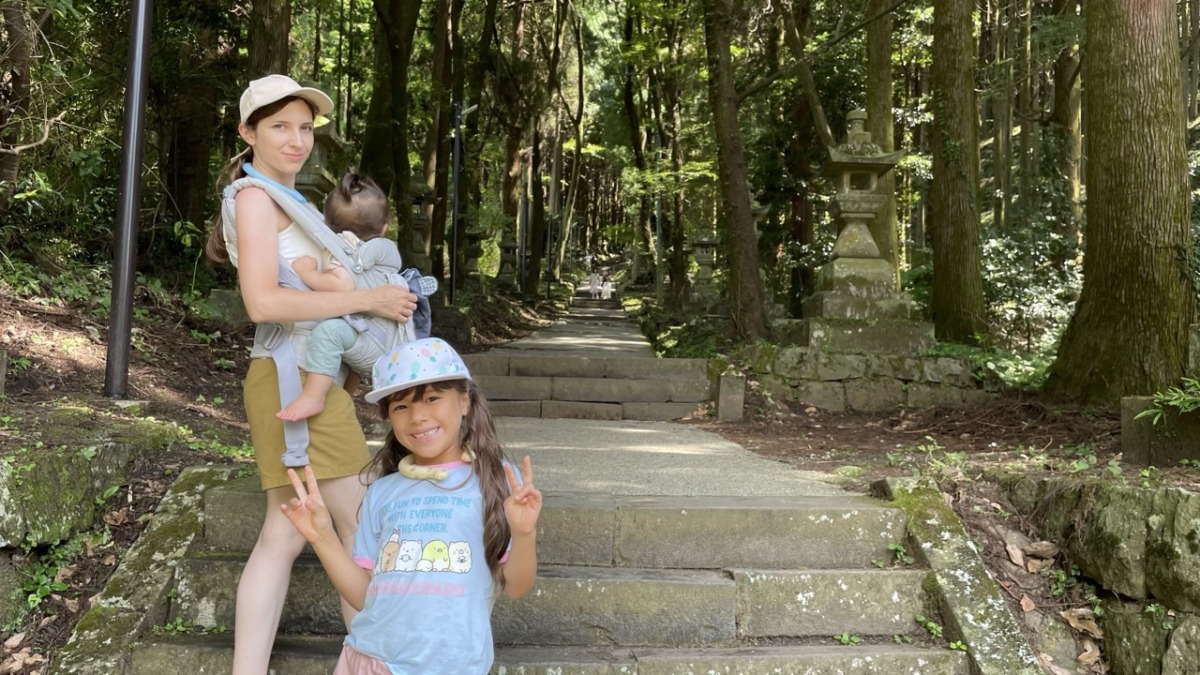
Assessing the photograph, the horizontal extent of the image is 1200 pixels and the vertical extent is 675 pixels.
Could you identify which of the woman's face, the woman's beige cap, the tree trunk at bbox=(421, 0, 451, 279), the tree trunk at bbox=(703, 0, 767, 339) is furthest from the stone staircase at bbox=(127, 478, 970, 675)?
the tree trunk at bbox=(421, 0, 451, 279)

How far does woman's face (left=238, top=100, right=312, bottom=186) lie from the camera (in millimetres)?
2625

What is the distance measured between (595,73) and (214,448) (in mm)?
34911

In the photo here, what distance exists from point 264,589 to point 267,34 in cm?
827

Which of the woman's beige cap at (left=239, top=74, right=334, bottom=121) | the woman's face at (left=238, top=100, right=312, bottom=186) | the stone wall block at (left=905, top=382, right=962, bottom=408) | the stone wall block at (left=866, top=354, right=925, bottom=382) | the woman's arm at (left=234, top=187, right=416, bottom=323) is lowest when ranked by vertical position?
the stone wall block at (left=905, top=382, right=962, bottom=408)

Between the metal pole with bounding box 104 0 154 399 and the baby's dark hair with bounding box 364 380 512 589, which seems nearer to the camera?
the baby's dark hair with bounding box 364 380 512 589

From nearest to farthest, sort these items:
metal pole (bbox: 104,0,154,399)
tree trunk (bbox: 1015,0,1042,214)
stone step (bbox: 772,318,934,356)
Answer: metal pole (bbox: 104,0,154,399), stone step (bbox: 772,318,934,356), tree trunk (bbox: 1015,0,1042,214)

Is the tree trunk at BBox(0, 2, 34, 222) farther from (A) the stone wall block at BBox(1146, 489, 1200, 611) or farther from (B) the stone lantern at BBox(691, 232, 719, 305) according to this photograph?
(B) the stone lantern at BBox(691, 232, 719, 305)

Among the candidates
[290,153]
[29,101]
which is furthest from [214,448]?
[29,101]

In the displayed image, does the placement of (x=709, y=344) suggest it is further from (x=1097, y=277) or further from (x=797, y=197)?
(x=797, y=197)

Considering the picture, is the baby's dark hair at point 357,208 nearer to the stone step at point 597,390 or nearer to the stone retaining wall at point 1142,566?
the stone retaining wall at point 1142,566

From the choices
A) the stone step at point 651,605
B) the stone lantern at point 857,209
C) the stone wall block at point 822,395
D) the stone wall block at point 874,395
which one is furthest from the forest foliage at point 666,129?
the stone step at point 651,605

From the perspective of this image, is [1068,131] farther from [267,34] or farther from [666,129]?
[267,34]

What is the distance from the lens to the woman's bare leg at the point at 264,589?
2.58 meters

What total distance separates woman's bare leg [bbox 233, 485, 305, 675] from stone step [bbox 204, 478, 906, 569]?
1.07 m
